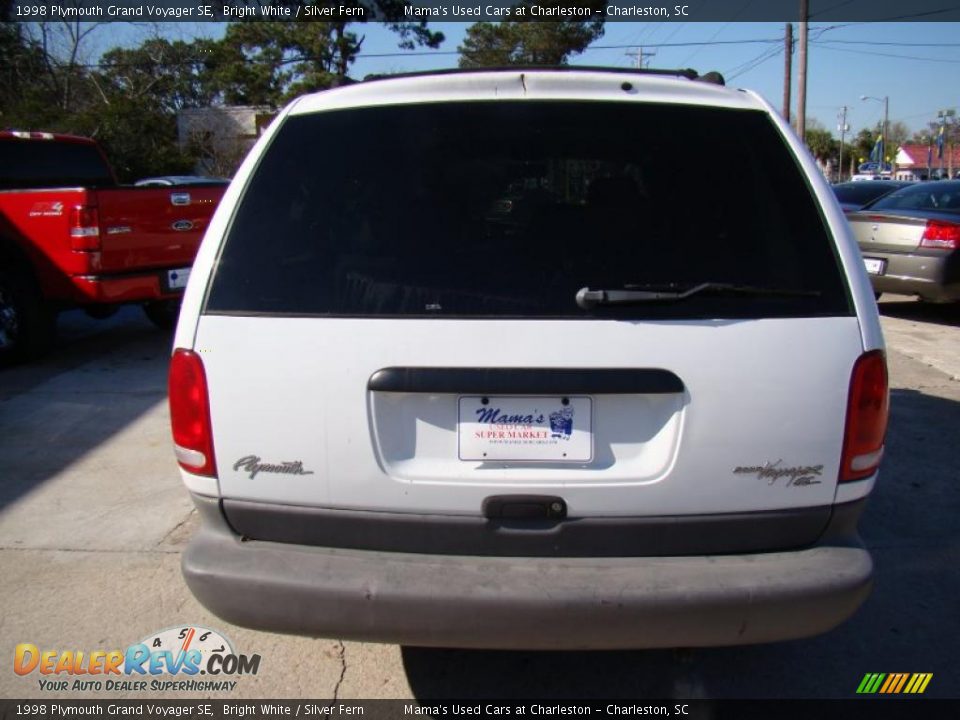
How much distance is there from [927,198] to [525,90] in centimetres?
894

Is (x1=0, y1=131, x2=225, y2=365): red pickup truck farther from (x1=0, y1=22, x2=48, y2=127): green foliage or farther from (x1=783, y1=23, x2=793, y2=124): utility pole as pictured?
(x1=783, y1=23, x2=793, y2=124): utility pole

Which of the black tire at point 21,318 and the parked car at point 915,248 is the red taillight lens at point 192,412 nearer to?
the black tire at point 21,318

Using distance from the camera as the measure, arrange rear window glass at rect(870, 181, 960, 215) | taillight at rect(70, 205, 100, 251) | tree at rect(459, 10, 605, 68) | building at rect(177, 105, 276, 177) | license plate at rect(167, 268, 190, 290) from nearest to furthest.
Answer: taillight at rect(70, 205, 100, 251) → license plate at rect(167, 268, 190, 290) → rear window glass at rect(870, 181, 960, 215) → building at rect(177, 105, 276, 177) → tree at rect(459, 10, 605, 68)

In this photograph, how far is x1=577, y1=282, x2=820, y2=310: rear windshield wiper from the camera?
207 cm

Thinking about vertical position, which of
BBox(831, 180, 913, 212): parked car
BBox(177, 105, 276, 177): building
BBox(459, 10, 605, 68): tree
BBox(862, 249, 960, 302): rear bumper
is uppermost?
BBox(459, 10, 605, 68): tree

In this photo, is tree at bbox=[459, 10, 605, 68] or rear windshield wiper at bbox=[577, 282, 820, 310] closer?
rear windshield wiper at bbox=[577, 282, 820, 310]

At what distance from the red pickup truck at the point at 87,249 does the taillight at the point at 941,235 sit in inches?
282

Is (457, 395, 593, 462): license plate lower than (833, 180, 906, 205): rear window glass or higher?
lower

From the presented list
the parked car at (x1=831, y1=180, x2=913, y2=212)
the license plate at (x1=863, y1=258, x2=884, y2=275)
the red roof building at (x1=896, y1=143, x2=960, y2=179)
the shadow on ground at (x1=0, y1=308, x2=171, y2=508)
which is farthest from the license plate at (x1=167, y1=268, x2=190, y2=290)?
the red roof building at (x1=896, y1=143, x2=960, y2=179)

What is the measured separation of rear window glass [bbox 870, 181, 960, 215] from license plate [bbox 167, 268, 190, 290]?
799cm

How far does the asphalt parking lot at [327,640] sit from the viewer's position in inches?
108

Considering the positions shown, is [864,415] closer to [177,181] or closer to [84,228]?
[84,228]

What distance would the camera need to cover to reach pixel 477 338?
207 centimetres

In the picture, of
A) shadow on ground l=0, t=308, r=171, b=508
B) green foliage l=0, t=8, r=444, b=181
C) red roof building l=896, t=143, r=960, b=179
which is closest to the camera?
shadow on ground l=0, t=308, r=171, b=508
